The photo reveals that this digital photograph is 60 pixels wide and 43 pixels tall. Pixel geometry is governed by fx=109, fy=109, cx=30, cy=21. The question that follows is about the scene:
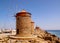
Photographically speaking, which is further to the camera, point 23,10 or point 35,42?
point 23,10

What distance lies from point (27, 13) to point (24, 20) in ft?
2.39

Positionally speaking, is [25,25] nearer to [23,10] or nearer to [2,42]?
[23,10]

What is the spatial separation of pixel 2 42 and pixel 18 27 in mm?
3175

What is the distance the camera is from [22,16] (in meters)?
10.1

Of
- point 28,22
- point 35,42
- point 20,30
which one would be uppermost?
point 28,22

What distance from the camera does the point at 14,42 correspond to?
700 cm

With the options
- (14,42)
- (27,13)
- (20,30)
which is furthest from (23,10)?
(14,42)

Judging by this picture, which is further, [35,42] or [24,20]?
[24,20]

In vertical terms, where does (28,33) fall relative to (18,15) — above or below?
below

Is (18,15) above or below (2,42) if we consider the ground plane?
above

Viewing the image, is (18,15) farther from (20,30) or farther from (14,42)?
(14,42)

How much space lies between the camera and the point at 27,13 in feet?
33.4

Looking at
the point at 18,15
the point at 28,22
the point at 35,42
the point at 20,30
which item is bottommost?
the point at 35,42

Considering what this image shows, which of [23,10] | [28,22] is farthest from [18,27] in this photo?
[23,10]
